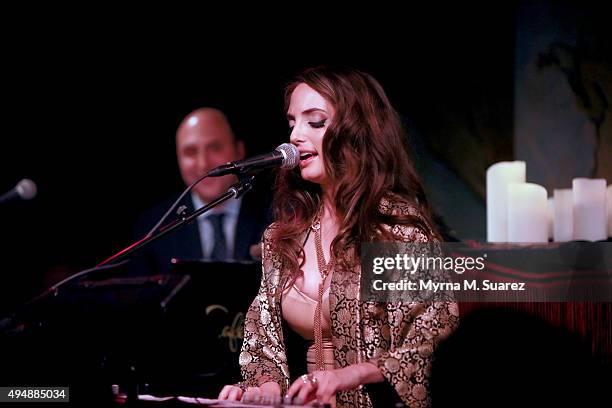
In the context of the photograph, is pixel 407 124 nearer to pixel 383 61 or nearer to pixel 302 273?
pixel 383 61

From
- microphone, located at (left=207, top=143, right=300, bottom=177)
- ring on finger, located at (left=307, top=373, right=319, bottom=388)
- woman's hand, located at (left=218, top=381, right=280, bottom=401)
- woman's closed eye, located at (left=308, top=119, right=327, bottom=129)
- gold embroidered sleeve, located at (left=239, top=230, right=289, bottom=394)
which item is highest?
woman's closed eye, located at (left=308, top=119, right=327, bottom=129)

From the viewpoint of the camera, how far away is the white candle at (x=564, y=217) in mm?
3104

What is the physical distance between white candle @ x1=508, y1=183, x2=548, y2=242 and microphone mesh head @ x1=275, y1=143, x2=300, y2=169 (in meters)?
1.18

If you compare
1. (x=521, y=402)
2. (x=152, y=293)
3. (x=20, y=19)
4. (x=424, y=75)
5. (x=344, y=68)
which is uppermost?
(x=20, y=19)

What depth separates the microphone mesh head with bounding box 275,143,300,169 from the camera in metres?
2.33

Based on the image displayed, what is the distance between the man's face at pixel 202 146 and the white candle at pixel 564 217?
1.96 m

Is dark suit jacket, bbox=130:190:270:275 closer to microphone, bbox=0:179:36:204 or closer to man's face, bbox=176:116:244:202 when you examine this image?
man's face, bbox=176:116:244:202

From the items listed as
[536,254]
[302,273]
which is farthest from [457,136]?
[302,273]

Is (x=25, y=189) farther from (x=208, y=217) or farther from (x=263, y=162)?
(x=208, y=217)

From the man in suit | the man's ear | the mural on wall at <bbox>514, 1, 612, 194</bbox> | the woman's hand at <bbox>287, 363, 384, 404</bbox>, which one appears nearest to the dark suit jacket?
the man in suit

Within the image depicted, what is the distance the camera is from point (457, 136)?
402 centimetres

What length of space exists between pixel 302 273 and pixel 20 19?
256 centimetres

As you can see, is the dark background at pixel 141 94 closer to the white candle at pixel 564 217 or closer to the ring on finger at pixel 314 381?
the white candle at pixel 564 217

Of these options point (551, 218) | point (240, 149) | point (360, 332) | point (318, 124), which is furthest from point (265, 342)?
point (240, 149)
